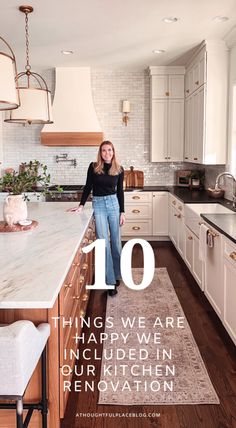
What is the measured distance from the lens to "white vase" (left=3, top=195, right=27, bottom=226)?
2.94 m

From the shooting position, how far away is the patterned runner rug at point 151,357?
96.3 inches

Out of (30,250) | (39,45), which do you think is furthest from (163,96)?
(30,250)

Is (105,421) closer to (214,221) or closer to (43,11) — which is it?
(214,221)

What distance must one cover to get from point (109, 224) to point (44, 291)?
2449 mm

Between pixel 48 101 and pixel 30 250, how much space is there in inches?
51.8

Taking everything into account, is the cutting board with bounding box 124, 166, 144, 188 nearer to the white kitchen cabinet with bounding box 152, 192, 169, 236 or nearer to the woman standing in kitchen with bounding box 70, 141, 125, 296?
the white kitchen cabinet with bounding box 152, 192, 169, 236

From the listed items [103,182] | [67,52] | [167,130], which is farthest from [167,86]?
[103,182]

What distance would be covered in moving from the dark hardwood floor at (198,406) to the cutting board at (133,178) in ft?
10.3

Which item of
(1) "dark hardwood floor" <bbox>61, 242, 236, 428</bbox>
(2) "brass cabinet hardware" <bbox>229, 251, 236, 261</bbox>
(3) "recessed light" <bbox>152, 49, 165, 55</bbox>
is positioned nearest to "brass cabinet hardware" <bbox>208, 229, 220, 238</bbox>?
(2) "brass cabinet hardware" <bbox>229, 251, 236, 261</bbox>

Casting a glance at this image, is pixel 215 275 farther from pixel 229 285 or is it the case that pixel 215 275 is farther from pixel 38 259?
pixel 38 259

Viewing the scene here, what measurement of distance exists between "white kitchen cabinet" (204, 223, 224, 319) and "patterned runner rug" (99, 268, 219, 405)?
0.31 metres

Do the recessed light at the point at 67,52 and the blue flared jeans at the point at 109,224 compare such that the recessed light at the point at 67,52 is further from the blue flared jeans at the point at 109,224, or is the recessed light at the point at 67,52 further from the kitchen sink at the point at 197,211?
the kitchen sink at the point at 197,211

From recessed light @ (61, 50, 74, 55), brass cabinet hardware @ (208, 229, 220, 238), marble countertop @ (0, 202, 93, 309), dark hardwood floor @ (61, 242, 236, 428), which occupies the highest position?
recessed light @ (61, 50, 74, 55)

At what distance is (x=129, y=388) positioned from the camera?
252 centimetres
